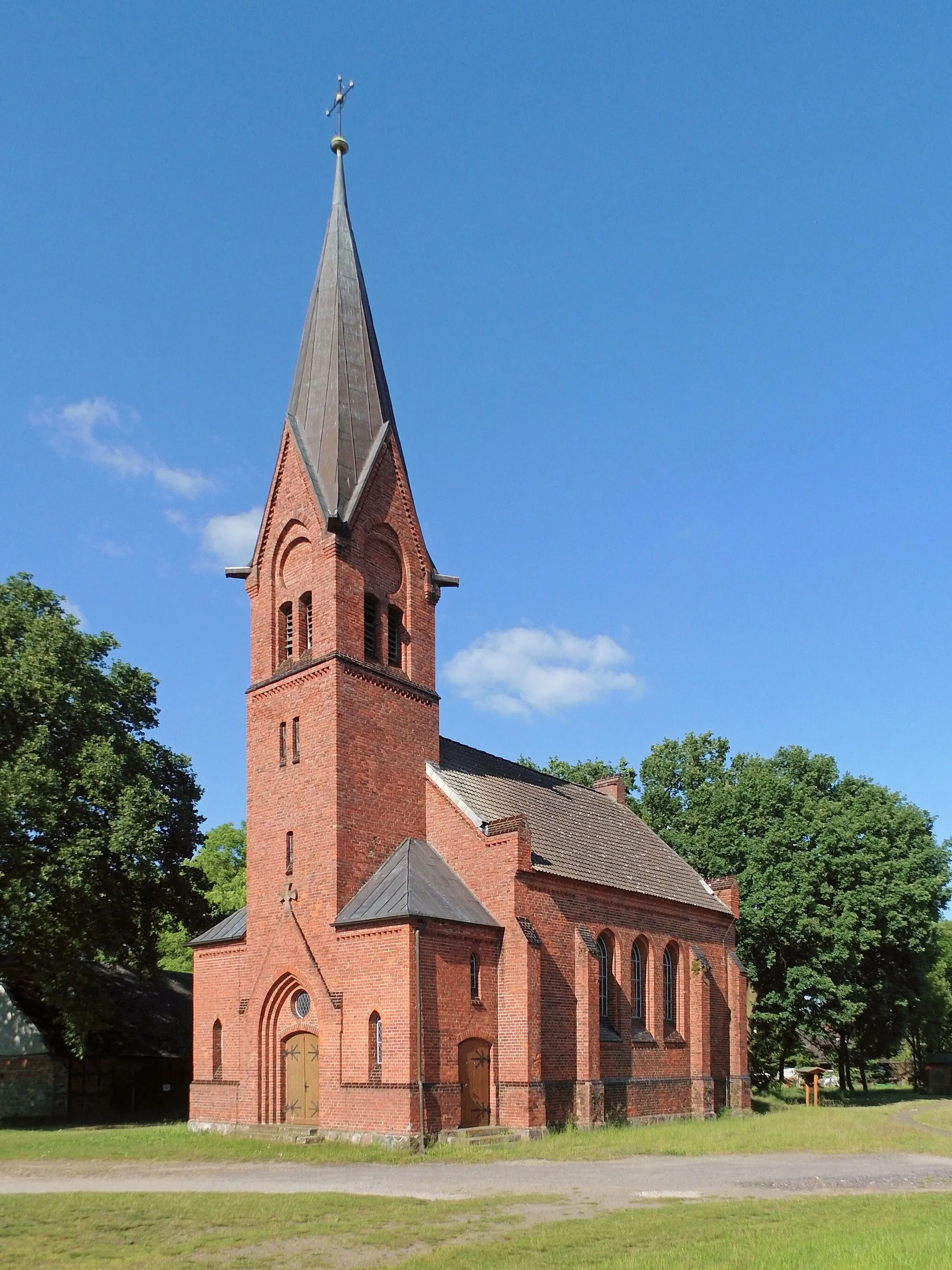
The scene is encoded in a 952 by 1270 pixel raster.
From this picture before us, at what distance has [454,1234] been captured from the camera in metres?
13.0

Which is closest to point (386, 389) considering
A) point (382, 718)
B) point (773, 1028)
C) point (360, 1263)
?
point (382, 718)

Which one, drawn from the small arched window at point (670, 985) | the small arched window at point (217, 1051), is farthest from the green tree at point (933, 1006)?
the small arched window at point (217, 1051)

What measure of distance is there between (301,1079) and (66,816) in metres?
10.7

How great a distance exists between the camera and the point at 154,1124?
108 feet

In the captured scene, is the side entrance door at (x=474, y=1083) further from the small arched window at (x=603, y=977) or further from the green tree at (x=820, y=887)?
the green tree at (x=820, y=887)

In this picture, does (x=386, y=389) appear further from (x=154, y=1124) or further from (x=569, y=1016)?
(x=154, y=1124)

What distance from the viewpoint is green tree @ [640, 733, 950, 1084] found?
42.3 metres

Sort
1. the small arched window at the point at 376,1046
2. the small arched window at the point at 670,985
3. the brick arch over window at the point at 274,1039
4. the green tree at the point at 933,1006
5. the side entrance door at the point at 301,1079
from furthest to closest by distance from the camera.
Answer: the green tree at the point at 933,1006 < the small arched window at the point at 670,985 < the brick arch over window at the point at 274,1039 < the side entrance door at the point at 301,1079 < the small arched window at the point at 376,1046

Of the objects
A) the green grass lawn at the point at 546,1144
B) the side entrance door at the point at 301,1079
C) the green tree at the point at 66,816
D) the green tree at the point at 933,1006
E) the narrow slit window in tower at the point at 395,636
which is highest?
the narrow slit window in tower at the point at 395,636

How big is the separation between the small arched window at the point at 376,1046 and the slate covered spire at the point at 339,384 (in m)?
12.3

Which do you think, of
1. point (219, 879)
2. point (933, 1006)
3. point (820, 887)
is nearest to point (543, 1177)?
point (820, 887)

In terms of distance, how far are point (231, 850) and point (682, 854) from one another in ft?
93.3

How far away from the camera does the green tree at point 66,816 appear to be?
31500mm

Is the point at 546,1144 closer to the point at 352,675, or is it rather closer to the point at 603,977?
the point at 603,977
